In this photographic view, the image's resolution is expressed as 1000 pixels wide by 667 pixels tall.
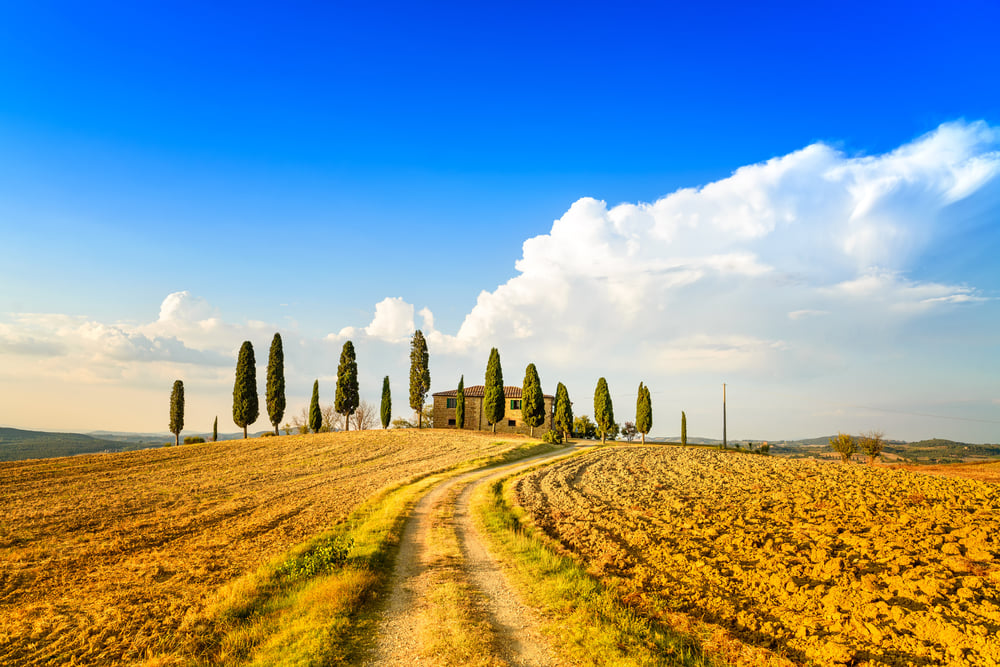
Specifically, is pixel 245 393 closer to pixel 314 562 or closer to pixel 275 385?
pixel 275 385

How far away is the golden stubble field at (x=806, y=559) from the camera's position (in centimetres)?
973

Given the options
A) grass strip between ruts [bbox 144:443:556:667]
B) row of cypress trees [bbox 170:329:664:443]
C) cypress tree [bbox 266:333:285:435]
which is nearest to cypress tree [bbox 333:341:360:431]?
row of cypress trees [bbox 170:329:664:443]

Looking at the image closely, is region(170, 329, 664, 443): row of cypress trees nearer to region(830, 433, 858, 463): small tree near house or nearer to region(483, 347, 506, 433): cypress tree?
region(483, 347, 506, 433): cypress tree

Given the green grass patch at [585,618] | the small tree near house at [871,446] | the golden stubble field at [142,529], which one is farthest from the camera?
the small tree near house at [871,446]

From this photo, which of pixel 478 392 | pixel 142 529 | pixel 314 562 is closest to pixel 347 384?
pixel 478 392

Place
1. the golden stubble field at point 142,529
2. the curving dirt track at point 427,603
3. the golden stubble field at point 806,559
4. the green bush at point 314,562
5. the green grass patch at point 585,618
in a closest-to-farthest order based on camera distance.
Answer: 1. the curving dirt track at point 427,603
2. the green grass patch at point 585,618
3. the golden stubble field at point 806,559
4. the golden stubble field at point 142,529
5. the green bush at point 314,562

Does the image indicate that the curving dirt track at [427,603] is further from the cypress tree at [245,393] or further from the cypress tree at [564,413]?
the cypress tree at [245,393]

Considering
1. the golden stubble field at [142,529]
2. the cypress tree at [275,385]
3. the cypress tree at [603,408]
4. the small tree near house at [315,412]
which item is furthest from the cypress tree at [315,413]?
the cypress tree at [603,408]

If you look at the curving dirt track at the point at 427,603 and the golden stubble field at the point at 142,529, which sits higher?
the curving dirt track at the point at 427,603

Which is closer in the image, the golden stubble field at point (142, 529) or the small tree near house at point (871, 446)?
the golden stubble field at point (142, 529)

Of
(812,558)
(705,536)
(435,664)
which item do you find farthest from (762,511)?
(435,664)

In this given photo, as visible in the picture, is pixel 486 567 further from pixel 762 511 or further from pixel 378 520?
pixel 762 511

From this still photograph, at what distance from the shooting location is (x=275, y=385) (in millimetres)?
62125

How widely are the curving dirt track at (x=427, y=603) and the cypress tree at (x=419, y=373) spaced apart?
51180 millimetres
